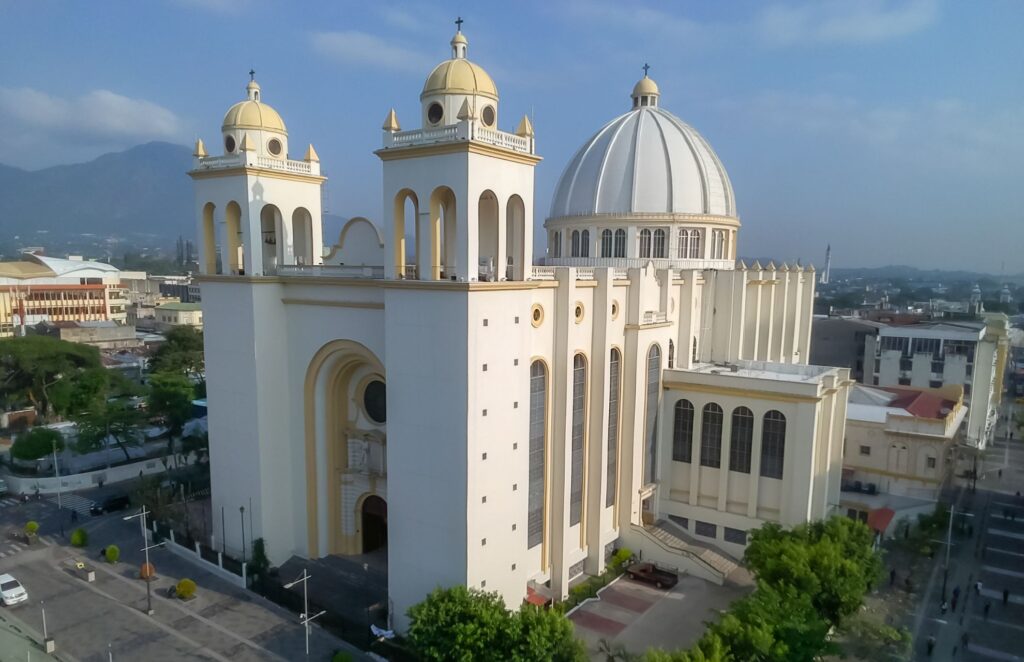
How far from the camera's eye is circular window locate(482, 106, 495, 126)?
21.2 metres

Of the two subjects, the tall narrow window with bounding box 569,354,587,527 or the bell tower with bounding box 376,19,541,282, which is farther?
the tall narrow window with bounding box 569,354,587,527

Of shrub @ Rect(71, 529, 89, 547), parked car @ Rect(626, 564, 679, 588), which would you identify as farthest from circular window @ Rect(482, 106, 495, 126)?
shrub @ Rect(71, 529, 89, 547)

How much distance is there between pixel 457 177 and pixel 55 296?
79.2 meters

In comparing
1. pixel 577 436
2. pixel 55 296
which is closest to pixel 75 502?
pixel 577 436

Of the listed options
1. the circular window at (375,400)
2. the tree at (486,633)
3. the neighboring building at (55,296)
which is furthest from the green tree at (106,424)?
the neighboring building at (55,296)

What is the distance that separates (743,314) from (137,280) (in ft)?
378

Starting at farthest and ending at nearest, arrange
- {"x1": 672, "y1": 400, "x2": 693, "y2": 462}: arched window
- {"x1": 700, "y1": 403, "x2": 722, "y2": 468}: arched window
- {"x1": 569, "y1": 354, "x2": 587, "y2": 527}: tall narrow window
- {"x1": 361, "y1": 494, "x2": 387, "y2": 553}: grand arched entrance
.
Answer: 1. {"x1": 672, "y1": 400, "x2": 693, "y2": 462}: arched window
2. {"x1": 700, "y1": 403, "x2": 722, "y2": 468}: arched window
3. {"x1": 361, "y1": 494, "x2": 387, "y2": 553}: grand arched entrance
4. {"x1": 569, "y1": 354, "x2": 587, "y2": 527}: tall narrow window

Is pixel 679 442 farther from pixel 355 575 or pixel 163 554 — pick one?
pixel 163 554

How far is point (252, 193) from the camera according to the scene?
82.7 ft

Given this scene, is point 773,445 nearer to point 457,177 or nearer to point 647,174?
point 647,174

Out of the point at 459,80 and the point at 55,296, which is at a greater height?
the point at 459,80

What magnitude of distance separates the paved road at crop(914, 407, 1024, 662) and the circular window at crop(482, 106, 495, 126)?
2320 centimetres

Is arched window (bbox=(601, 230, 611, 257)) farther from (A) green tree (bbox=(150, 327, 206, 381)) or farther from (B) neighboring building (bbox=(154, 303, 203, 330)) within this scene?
(B) neighboring building (bbox=(154, 303, 203, 330))

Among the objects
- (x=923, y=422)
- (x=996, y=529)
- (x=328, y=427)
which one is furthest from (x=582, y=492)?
(x=996, y=529)
